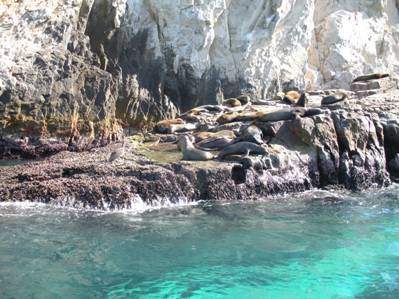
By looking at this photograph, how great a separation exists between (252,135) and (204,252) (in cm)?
587

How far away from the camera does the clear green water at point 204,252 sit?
6.42 meters

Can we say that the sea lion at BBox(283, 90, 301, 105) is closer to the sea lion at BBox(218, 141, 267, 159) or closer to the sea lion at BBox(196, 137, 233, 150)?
the sea lion at BBox(196, 137, 233, 150)

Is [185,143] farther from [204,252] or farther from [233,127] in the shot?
[204,252]

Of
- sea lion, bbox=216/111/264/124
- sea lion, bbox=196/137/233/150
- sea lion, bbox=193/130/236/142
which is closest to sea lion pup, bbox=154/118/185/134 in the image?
sea lion, bbox=216/111/264/124

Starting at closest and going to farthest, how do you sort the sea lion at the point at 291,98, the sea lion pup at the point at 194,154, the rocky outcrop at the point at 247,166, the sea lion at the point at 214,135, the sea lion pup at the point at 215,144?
the rocky outcrop at the point at 247,166, the sea lion pup at the point at 194,154, the sea lion pup at the point at 215,144, the sea lion at the point at 214,135, the sea lion at the point at 291,98

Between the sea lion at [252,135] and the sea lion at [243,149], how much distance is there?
291mm

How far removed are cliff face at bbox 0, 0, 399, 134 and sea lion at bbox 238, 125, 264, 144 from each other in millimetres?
8303

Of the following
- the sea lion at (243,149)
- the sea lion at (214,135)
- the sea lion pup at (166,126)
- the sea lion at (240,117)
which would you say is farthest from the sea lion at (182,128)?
the sea lion at (243,149)

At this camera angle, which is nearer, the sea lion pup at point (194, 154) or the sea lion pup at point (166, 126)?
the sea lion pup at point (194, 154)

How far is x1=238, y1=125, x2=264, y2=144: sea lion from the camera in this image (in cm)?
1305

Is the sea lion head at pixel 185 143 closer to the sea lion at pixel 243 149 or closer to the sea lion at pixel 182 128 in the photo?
the sea lion at pixel 243 149

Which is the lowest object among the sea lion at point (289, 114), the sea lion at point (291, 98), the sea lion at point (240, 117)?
the sea lion at point (289, 114)

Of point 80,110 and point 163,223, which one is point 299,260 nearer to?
point 163,223

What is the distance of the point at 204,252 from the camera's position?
7.82m
